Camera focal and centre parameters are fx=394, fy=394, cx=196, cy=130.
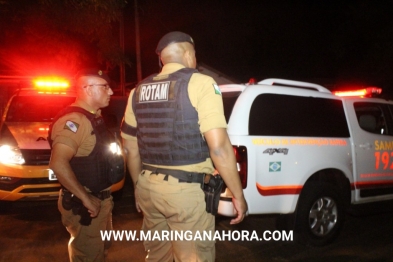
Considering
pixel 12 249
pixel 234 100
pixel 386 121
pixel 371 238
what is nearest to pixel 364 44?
pixel 386 121

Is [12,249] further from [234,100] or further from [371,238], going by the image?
[371,238]

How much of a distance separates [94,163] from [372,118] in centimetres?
392

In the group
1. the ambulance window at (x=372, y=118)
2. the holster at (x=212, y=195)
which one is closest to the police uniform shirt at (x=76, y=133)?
the holster at (x=212, y=195)

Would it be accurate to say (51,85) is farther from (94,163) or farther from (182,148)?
(182,148)

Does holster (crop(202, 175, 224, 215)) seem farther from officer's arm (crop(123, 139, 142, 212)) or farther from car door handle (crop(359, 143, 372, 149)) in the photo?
car door handle (crop(359, 143, 372, 149))

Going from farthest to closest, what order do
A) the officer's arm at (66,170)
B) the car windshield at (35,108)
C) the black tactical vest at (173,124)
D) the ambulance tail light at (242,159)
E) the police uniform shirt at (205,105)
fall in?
the car windshield at (35,108), the ambulance tail light at (242,159), the officer's arm at (66,170), the black tactical vest at (173,124), the police uniform shirt at (205,105)

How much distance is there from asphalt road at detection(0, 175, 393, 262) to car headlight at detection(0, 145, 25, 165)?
777 mm

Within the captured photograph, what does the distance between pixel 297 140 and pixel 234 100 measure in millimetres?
834

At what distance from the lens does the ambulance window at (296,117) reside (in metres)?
4.17

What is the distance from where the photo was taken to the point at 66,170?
265 cm

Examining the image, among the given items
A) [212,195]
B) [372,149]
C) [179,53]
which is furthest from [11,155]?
[372,149]

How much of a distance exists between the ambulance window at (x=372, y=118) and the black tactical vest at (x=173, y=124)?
11.6ft

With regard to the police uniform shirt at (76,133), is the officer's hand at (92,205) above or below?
below

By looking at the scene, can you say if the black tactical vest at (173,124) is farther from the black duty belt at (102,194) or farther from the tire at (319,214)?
the tire at (319,214)
